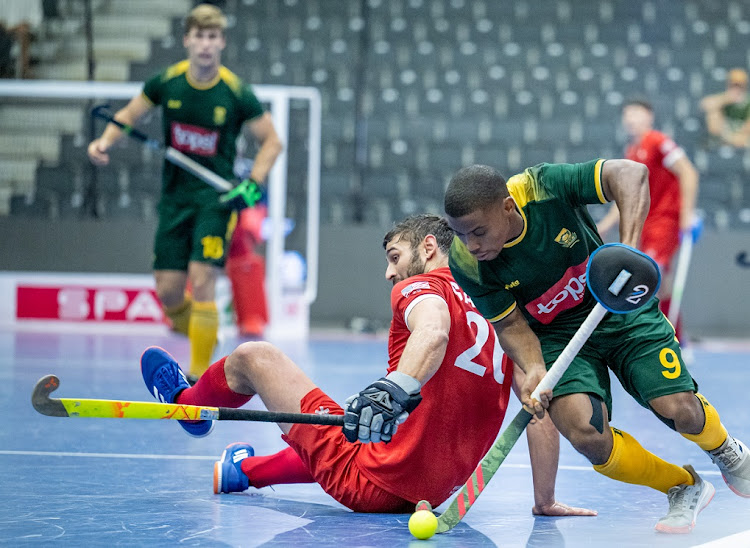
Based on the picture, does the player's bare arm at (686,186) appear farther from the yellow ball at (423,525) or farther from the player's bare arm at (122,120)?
the yellow ball at (423,525)

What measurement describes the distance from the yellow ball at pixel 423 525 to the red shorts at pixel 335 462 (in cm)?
28

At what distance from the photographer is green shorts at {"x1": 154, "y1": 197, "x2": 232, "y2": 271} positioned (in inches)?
225

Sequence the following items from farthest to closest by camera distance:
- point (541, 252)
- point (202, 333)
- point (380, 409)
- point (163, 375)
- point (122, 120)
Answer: point (122, 120), point (202, 333), point (163, 375), point (541, 252), point (380, 409)

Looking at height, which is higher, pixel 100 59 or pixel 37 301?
pixel 100 59

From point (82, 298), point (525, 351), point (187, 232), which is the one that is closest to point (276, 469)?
point (525, 351)

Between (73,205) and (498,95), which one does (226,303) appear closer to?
(73,205)

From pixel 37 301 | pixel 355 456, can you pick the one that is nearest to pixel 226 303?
pixel 37 301

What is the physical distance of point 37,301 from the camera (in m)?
10.2

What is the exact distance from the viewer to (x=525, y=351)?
2.99 m

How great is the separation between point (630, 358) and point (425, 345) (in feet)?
2.30

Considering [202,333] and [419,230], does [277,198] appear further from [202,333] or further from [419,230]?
[419,230]

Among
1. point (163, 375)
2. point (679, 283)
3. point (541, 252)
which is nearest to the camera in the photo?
point (541, 252)

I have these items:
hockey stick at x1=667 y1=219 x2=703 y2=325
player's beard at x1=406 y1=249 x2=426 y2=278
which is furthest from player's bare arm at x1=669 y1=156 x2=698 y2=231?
player's beard at x1=406 y1=249 x2=426 y2=278

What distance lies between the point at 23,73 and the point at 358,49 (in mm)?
4009
